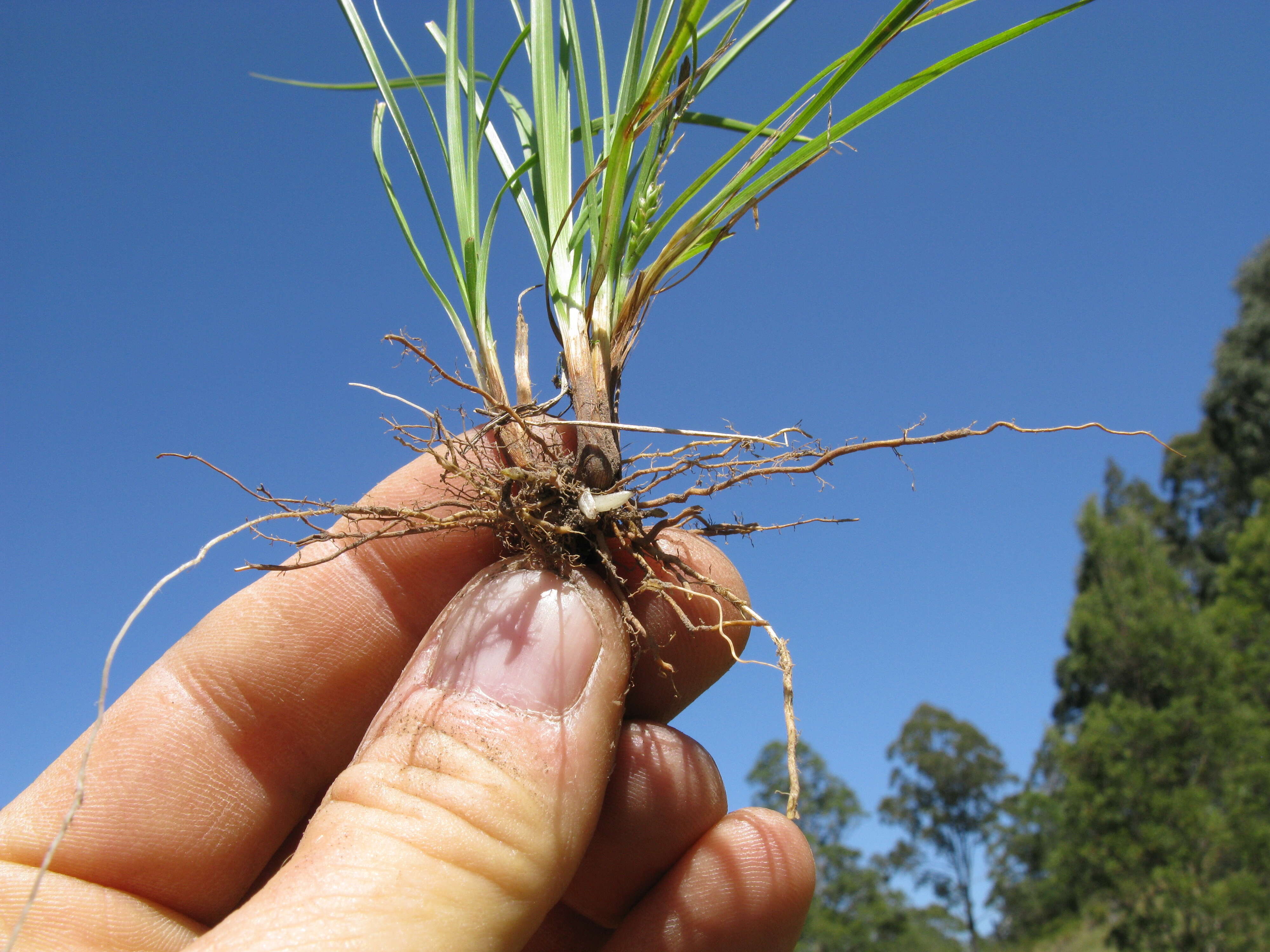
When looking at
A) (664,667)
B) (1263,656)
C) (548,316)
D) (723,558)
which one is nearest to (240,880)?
(664,667)

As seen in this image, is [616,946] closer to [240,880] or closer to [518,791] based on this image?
[518,791]

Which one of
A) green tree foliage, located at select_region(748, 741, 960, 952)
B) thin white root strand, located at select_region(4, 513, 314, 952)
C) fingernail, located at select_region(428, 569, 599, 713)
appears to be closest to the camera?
thin white root strand, located at select_region(4, 513, 314, 952)

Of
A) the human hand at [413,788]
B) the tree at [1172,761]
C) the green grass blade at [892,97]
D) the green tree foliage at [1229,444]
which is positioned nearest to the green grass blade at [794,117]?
the green grass blade at [892,97]

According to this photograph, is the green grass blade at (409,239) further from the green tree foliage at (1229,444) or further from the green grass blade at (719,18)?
the green tree foliage at (1229,444)

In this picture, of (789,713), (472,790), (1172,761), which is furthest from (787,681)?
(1172,761)

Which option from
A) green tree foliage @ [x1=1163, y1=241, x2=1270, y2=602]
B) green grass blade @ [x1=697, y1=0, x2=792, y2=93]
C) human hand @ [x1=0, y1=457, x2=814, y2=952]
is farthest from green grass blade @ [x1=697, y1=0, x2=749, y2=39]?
green tree foliage @ [x1=1163, y1=241, x2=1270, y2=602]

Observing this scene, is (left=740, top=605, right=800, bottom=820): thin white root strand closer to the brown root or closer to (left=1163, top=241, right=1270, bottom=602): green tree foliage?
the brown root

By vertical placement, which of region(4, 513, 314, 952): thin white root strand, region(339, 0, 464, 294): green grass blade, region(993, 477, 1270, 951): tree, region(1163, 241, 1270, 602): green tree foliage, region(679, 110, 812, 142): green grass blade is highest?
region(1163, 241, 1270, 602): green tree foliage

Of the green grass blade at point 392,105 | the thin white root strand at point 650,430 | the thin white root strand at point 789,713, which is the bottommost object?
the thin white root strand at point 789,713
